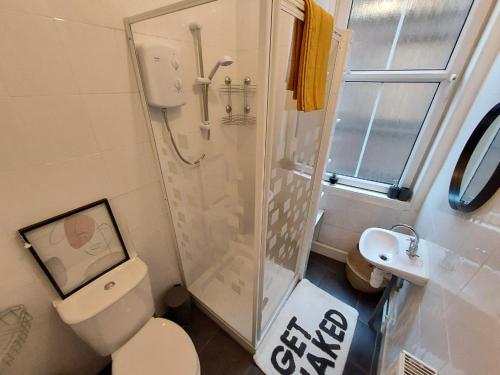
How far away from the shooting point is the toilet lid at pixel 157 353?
0.98m

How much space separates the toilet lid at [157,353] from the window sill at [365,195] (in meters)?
1.56

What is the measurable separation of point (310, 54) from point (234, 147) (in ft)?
2.88

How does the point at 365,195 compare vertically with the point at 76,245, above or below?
below

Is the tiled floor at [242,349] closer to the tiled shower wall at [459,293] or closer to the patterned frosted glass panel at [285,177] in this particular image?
the tiled shower wall at [459,293]

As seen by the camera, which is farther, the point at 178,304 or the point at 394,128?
the point at 394,128

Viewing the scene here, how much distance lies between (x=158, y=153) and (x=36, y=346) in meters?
1.04

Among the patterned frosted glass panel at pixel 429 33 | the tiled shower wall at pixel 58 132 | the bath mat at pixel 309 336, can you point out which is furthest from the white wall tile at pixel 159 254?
the patterned frosted glass panel at pixel 429 33

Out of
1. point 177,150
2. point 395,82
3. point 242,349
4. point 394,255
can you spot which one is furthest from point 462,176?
point 242,349

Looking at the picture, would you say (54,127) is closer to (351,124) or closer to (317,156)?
(317,156)

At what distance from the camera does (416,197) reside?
61.2 inches

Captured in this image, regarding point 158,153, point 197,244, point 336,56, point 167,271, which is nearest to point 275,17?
point 336,56

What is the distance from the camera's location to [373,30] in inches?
57.7

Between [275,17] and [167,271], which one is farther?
[167,271]

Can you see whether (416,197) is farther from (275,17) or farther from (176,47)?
(176,47)
